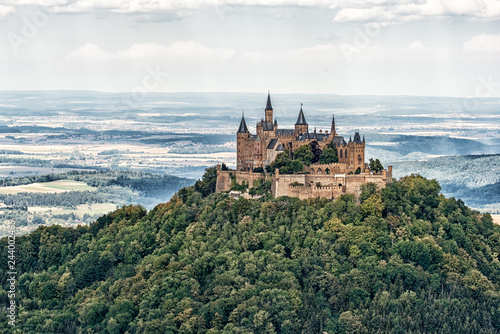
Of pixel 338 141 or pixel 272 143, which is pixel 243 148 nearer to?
pixel 272 143

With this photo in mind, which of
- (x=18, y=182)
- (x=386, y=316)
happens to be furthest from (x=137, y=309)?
(x=18, y=182)

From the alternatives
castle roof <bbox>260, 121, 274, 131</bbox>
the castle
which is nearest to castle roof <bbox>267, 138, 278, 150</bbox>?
the castle

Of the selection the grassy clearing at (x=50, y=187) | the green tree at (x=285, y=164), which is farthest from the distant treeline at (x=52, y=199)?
the green tree at (x=285, y=164)

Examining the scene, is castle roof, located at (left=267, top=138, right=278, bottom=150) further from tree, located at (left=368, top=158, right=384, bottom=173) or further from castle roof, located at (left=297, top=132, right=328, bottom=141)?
tree, located at (left=368, top=158, right=384, bottom=173)

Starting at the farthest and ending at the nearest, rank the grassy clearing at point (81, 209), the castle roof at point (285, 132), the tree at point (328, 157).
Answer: the grassy clearing at point (81, 209) < the castle roof at point (285, 132) < the tree at point (328, 157)

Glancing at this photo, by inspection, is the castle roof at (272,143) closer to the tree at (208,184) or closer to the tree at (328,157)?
the tree at (328,157)

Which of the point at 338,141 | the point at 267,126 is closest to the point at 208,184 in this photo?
the point at 267,126
